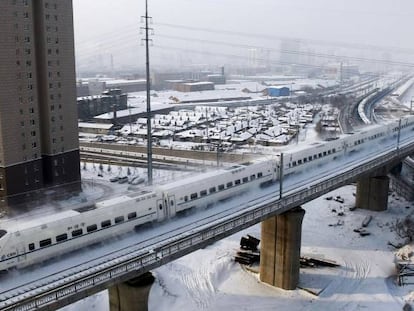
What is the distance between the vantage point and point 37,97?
3512 centimetres

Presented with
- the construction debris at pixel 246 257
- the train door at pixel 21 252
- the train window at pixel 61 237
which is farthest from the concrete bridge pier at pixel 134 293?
the construction debris at pixel 246 257

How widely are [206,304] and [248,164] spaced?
335 inches

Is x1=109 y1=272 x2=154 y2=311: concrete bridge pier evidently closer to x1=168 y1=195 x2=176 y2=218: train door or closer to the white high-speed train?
the white high-speed train

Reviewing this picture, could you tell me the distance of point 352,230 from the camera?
37.2 meters

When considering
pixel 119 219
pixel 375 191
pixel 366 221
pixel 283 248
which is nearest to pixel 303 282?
pixel 283 248

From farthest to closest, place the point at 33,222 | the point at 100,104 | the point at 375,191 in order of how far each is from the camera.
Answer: the point at 100,104 < the point at 375,191 < the point at 33,222

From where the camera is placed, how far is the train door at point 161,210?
2199 centimetres

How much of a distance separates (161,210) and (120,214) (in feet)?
8.06

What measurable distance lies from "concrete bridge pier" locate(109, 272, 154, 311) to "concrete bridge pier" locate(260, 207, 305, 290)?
34.5 ft

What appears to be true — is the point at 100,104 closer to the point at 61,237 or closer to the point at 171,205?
the point at 171,205

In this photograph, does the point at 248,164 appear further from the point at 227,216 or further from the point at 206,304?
the point at 206,304

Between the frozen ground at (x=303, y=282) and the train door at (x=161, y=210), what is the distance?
259 inches

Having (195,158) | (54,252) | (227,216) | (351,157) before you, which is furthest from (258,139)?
(54,252)

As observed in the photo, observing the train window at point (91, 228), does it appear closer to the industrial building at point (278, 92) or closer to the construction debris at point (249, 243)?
the construction debris at point (249, 243)
